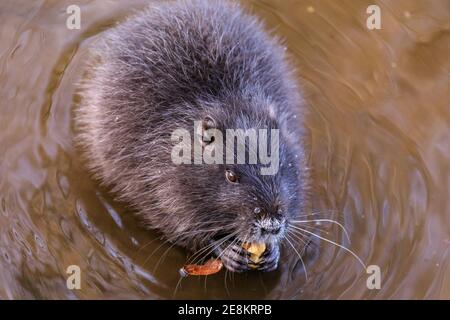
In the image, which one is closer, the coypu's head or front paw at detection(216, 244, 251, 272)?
the coypu's head

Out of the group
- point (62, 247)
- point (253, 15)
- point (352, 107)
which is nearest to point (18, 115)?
point (62, 247)

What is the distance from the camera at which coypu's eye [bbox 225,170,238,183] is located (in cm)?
460

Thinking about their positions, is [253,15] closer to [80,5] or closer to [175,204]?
[80,5]

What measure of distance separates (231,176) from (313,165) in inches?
43.6

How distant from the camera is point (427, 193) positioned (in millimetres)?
5305

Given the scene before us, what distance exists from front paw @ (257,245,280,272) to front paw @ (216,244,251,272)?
9 centimetres

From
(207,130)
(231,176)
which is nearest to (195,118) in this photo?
(207,130)

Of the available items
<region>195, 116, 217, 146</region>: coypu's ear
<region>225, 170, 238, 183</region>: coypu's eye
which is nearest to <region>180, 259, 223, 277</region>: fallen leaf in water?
<region>225, 170, 238, 183</region>: coypu's eye

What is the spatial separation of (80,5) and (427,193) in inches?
124

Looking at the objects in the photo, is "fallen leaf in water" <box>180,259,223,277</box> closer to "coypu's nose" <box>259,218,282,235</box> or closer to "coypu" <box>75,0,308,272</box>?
"coypu" <box>75,0,308,272</box>

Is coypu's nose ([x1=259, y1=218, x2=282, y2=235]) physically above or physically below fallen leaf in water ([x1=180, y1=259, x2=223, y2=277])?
above

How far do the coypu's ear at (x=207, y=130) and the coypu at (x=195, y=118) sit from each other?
0.01 metres

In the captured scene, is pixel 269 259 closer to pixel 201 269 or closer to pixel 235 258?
pixel 235 258

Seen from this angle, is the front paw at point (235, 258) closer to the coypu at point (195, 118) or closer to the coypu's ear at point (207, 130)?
the coypu at point (195, 118)
